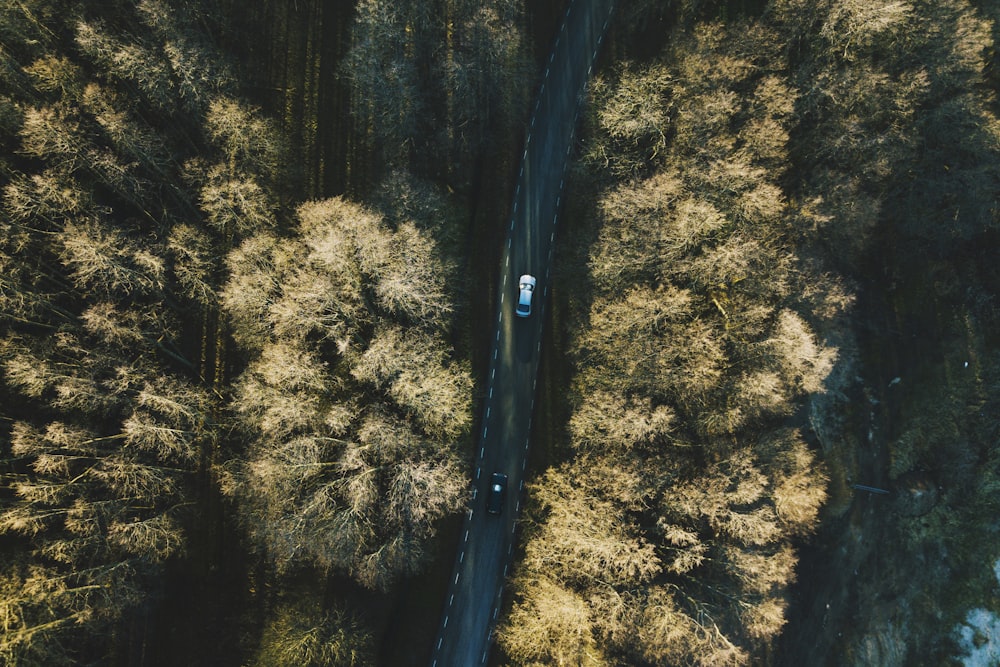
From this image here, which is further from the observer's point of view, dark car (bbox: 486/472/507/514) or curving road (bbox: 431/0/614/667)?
dark car (bbox: 486/472/507/514)

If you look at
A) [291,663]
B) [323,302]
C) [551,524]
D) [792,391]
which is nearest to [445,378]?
[323,302]

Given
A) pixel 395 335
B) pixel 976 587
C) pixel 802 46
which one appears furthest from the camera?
pixel 976 587

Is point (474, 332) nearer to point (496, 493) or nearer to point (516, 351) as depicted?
point (516, 351)

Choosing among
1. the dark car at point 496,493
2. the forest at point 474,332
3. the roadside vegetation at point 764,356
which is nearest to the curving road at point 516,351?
the dark car at point 496,493

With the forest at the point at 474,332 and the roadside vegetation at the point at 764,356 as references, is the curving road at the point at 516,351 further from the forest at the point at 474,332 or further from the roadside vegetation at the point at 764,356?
the roadside vegetation at the point at 764,356

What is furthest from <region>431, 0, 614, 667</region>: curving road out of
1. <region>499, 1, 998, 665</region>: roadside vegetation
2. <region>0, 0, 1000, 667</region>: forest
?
<region>499, 1, 998, 665</region>: roadside vegetation

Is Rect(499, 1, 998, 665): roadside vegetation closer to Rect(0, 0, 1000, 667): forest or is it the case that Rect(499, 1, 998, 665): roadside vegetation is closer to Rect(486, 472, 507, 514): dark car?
Rect(0, 0, 1000, 667): forest

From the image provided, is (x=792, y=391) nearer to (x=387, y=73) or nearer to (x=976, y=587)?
(x=976, y=587)
